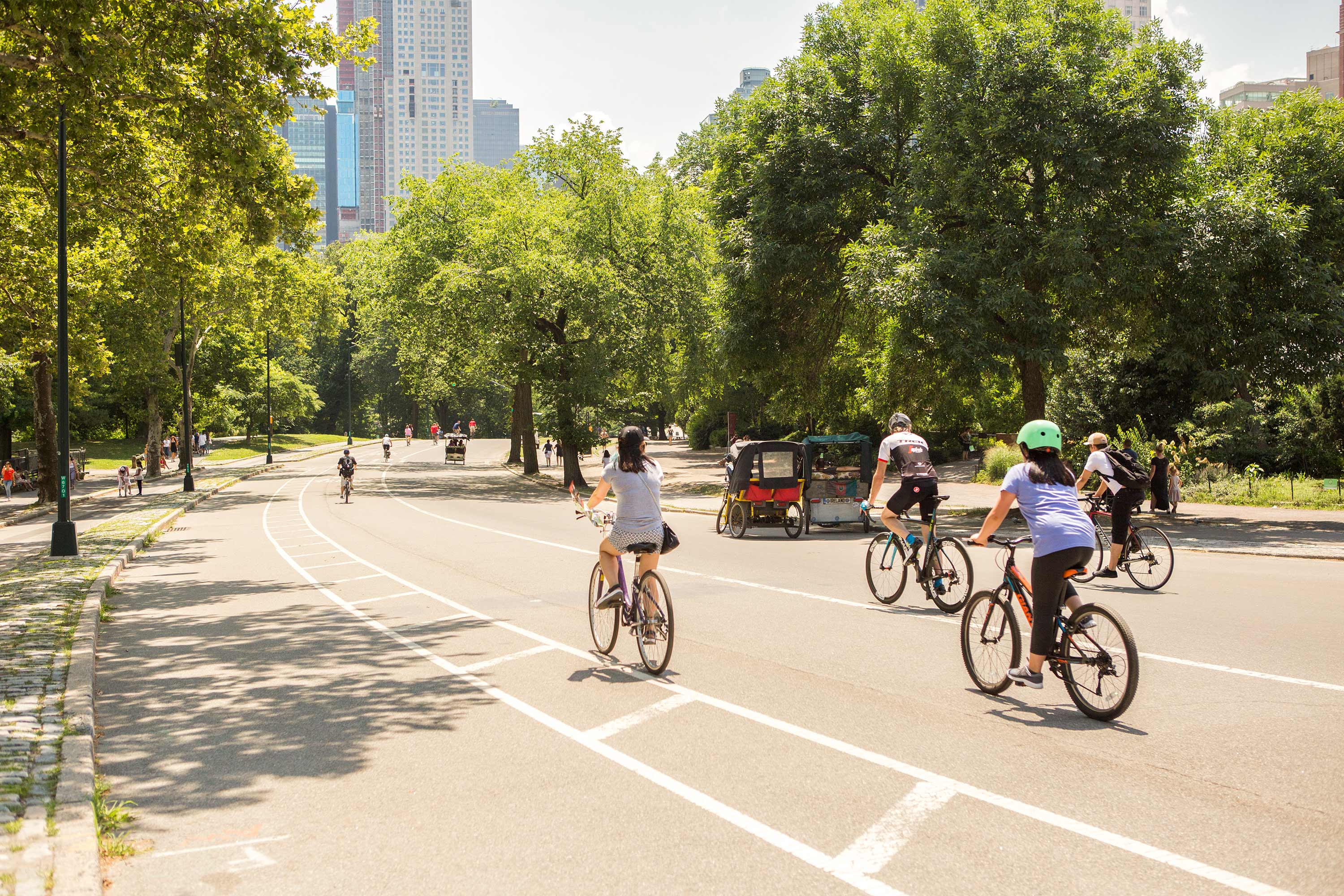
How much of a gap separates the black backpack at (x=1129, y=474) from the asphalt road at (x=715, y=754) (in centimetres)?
129

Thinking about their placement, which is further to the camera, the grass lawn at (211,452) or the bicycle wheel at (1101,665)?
the grass lawn at (211,452)

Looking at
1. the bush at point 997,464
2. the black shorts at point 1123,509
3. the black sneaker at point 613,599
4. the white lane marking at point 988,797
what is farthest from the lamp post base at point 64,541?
the bush at point 997,464

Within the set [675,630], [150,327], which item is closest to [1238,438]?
[675,630]

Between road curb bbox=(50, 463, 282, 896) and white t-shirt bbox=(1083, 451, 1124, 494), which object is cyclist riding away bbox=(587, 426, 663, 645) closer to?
road curb bbox=(50, 463, 282, 896)

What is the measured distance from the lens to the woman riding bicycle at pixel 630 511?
26.7ft

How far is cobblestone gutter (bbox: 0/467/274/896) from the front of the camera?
4.29 meters

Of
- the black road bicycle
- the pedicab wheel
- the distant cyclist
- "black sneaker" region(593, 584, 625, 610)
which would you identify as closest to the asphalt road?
the black road bicycle

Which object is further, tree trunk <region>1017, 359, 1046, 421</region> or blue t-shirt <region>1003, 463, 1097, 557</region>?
tree trunk <region>1017, 359, 1046, 421</region>

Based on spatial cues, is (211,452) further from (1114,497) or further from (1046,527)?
(1046,527)

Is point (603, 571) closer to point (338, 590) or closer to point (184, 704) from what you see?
point (184, 704)

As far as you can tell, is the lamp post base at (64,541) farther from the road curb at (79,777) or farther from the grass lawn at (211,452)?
the grass lawn at (211,452)

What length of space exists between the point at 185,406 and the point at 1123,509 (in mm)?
38463

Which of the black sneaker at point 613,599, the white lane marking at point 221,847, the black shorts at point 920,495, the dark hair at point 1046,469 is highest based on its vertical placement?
the dark hair at point 1046,469

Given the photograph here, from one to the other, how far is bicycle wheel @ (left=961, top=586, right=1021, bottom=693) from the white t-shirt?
5.66 meters
